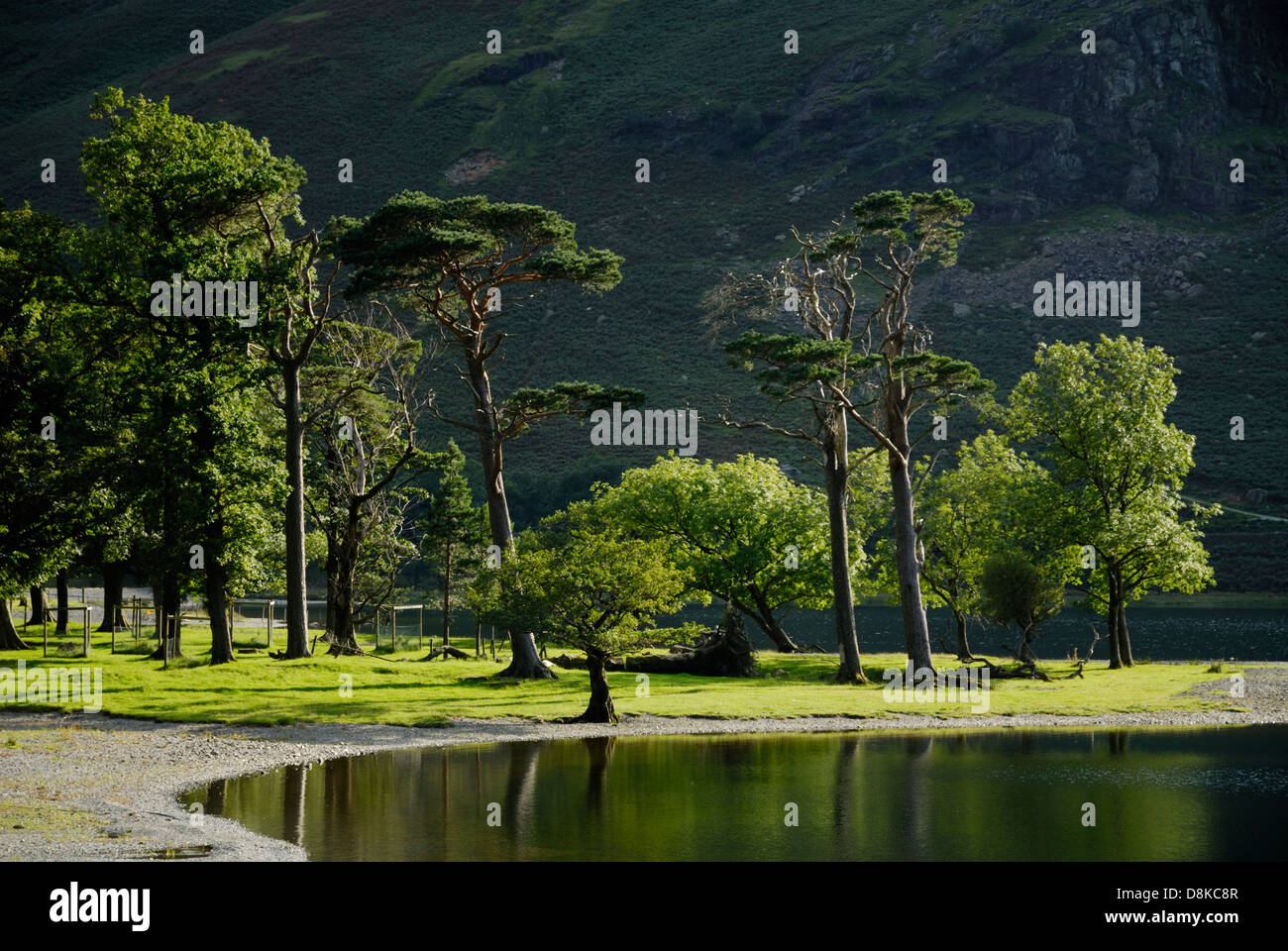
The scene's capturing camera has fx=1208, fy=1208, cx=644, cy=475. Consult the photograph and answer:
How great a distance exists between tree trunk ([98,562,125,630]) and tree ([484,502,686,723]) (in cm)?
2608

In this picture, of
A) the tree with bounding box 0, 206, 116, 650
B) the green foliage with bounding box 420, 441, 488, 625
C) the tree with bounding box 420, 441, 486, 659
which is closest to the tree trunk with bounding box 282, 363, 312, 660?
the tree with bounding box 0, 206, 116, 650

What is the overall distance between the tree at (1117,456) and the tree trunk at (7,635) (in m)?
38.4

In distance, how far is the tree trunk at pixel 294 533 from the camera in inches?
1535

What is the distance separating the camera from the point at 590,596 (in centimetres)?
3064

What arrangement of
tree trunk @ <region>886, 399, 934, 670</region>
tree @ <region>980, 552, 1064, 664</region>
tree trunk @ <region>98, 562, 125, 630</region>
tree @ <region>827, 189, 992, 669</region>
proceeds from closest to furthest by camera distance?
tree @ <region>827, 189, 992, 669</region> < tree trunk @ <region>886, 399, 934, 670</region> < tree @ <region>980, 552, 1064, 664</region> < tree trunk @ <region>98, 562, 125, 630</region>

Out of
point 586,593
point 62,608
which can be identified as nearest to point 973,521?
point 586,593

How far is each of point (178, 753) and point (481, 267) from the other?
1922cm

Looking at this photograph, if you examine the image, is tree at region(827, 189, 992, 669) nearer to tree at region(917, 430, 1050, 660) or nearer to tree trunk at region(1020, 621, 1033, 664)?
tree trunk at region(1020, 621, 1033, 664)

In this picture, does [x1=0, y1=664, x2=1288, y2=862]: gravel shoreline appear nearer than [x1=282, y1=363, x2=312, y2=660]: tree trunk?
Yes

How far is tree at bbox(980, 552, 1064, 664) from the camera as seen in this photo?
45.2m

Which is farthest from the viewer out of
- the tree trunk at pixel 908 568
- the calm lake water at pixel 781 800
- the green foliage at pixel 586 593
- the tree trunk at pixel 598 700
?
the tree trunk at pixel 908 568

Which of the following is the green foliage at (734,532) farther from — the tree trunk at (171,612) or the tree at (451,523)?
the tree trunk at (171,612)

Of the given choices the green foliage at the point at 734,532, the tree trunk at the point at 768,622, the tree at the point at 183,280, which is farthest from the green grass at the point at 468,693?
the tree trunk at the point at 768,622
